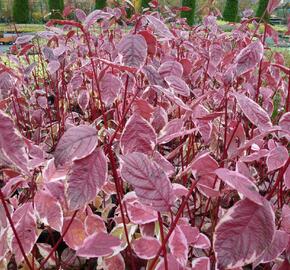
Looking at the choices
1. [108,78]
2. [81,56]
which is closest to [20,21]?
[81,56]

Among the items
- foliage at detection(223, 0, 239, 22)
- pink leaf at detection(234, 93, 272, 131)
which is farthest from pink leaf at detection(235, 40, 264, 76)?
foliage at detection(223, 0, 239, 22)

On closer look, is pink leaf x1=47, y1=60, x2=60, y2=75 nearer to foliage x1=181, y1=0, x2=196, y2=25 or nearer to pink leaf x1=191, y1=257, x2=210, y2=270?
pink leaf x1=191, y1=257, x2=210, y2=270

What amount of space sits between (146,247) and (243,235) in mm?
356

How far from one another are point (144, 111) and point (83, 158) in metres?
0.33

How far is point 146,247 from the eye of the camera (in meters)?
0.79

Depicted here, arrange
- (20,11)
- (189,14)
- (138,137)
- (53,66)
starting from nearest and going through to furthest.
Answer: (138,137) → (53,66) → (189,14) → (20,11)

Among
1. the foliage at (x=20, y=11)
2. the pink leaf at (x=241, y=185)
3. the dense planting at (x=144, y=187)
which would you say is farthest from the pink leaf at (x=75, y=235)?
the foliage at (x=20, y=11)

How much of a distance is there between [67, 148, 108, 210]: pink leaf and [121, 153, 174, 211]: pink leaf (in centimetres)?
6

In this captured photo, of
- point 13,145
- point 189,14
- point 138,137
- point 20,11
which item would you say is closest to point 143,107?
point 138,137

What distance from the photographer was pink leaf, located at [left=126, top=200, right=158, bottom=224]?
801 mm

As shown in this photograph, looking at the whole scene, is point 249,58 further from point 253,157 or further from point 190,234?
point 190,234

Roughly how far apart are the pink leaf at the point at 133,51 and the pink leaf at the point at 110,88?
1.11 ft

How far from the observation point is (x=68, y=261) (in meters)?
1.01

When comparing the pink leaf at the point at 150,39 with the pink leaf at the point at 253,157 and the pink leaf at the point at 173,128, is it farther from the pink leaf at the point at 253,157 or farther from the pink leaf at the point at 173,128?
the pink leaf at the point at 253,157
